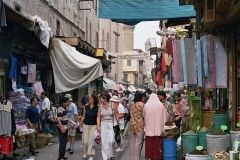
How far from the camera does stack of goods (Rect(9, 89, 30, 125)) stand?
1148cm

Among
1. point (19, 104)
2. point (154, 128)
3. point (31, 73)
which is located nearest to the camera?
point (154, 128)

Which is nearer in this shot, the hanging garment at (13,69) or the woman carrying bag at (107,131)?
the woman carrying bag at (107,131)

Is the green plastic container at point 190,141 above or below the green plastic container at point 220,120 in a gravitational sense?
below

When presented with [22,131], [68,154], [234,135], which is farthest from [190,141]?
[22,131]

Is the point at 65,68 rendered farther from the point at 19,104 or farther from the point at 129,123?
the point at 129,123

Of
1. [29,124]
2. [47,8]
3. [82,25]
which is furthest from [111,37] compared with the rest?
[29,124]

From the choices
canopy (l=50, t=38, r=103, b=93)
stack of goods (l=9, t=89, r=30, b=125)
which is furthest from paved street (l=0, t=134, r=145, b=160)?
canopy (l=50, t=38, r=103, b=93)

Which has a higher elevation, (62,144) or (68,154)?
(62,144)

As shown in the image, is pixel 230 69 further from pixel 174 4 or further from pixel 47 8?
pixel 47 8

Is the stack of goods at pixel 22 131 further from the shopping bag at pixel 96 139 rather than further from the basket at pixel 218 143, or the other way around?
the basket at pixel 218 143

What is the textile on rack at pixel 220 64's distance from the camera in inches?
304

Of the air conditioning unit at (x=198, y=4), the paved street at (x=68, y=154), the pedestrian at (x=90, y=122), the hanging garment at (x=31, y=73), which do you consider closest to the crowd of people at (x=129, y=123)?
the pedestrian at (x=90, y=122)

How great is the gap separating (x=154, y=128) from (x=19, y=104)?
5085mm

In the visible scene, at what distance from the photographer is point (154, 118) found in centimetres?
867
